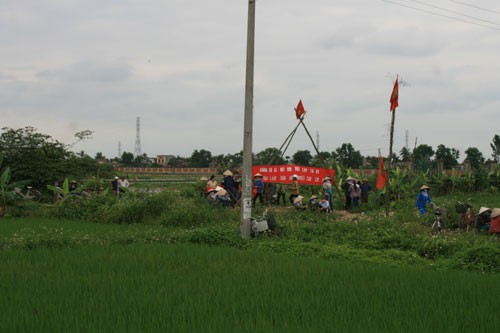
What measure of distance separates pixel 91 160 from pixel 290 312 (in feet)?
54.7

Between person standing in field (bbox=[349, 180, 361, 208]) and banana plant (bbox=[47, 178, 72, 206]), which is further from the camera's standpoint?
person standing in field (bbox=[349, 180, 361, 208])

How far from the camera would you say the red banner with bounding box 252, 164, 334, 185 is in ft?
54.9

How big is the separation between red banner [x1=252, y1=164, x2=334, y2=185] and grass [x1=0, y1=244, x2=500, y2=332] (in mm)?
8076

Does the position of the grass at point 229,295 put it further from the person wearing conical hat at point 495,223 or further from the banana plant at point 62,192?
the banana plant at point 62,192

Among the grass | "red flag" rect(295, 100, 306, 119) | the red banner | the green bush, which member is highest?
"red flag" rect(295, 100, 306, 119)

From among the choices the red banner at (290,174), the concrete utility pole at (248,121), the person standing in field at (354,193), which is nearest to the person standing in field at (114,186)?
the red banner at (290,174)

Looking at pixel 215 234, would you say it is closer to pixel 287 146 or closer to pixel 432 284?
pixel 432 284

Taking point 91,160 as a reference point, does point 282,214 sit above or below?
below

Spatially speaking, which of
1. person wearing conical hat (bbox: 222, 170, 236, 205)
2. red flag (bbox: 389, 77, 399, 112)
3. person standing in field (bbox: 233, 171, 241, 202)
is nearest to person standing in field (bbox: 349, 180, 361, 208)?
person standing in field (bbox: 233, 171, 241, 202)

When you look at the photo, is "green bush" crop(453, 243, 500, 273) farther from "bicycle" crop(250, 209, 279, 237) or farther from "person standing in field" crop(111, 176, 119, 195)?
"person standing in field" crop(111, 176, 119, 195)

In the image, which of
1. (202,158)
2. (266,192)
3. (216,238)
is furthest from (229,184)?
(202,158)

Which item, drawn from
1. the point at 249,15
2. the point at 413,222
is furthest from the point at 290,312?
the point at 413,222

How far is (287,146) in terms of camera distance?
1758 centimetres

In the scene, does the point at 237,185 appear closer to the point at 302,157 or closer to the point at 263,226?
the point at 263,226
